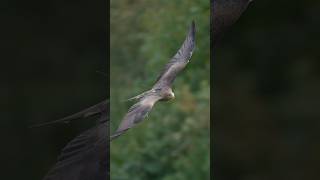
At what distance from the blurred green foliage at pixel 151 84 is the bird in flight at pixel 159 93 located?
4 centimetres

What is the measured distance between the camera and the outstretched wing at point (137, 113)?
0.82 m

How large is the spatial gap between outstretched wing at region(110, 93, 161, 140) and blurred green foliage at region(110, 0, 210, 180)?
1.3 inches

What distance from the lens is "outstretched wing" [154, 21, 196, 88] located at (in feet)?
3.16

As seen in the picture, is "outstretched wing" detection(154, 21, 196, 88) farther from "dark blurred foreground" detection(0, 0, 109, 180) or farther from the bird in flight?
"dark blurred foreground" detection(0, 0, 109, 180)

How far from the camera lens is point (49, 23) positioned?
880 mm

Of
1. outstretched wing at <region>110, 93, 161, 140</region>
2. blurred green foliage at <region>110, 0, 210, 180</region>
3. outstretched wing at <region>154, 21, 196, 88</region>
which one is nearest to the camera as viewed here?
outstretched wing at <region>110, 93, 161, 140</region>

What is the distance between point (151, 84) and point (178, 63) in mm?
199
